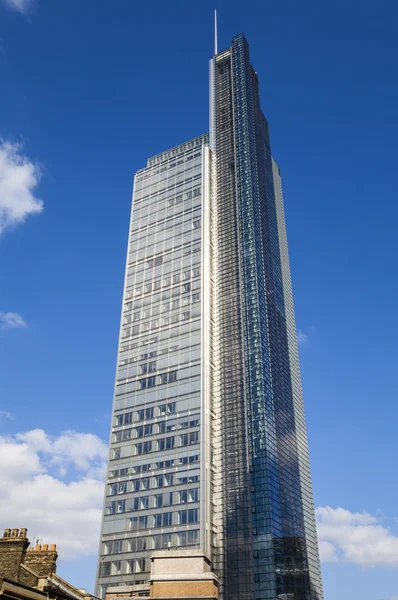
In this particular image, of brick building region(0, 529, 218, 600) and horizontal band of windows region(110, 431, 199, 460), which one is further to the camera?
horizontal band of windows region(110, 431, 199, 460)

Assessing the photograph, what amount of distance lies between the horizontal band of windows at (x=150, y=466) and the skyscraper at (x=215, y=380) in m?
0.24

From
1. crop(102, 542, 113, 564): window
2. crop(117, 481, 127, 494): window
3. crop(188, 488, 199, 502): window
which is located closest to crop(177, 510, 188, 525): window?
crop(188, 488, 199, 502): window

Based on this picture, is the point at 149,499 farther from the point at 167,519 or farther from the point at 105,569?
the point at 105,569

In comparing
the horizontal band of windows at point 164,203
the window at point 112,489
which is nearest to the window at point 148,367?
the window at point 112,489

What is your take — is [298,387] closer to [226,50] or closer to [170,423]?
[170,423]

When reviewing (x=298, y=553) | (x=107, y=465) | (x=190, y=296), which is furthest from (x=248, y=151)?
(x=298, y=553)

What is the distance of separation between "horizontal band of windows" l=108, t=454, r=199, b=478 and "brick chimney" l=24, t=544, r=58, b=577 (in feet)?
200

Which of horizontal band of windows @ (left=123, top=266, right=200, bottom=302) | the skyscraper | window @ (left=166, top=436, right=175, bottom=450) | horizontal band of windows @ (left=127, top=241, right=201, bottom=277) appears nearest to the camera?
the skyscraper

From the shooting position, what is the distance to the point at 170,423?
335ft

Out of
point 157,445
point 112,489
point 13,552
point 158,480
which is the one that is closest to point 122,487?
point 112,489

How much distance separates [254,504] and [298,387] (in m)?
44.6

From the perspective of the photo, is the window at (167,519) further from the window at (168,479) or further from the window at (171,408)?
the window at (171,408)

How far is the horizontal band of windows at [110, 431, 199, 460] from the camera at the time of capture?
9834 cm

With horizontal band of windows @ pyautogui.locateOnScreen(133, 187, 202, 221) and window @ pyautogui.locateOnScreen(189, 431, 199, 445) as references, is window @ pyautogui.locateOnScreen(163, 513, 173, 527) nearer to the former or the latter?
window @ pyautogui.locateOnScreen(189, 431, 199, 445)
